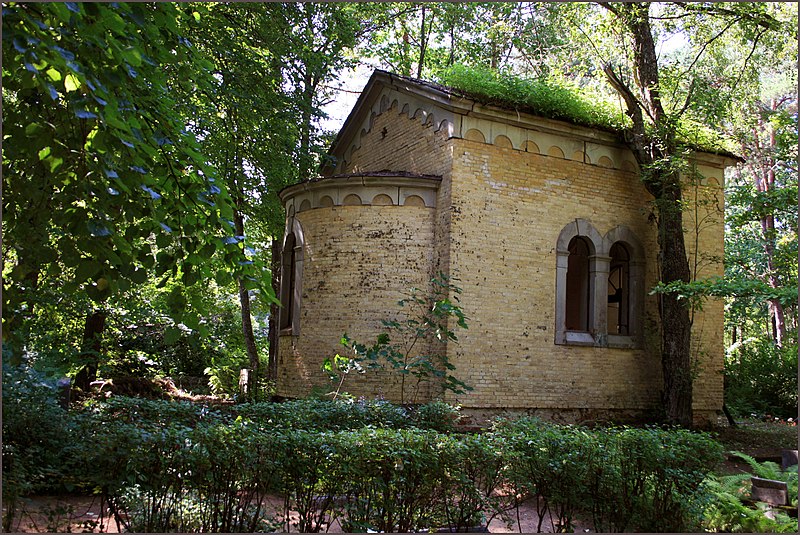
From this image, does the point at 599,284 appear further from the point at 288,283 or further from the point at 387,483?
the point at 387,483

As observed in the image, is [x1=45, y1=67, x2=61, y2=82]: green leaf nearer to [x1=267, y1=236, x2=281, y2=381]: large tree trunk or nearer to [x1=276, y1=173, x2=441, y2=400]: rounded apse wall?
[x1=276, y1=173, x2=441, y2=400]: rounded apse wall

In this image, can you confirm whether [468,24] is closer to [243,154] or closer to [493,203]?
[243,154]

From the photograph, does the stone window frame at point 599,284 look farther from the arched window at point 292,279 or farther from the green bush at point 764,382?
the green bush at point 764,382

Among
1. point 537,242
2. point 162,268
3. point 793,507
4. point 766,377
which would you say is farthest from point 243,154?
point 766,377

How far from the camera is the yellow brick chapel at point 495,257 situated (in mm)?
12531

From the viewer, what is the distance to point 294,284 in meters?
14.0

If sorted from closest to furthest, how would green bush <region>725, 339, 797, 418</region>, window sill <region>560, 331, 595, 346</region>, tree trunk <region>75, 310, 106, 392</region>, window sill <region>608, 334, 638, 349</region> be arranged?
window sill <region>560, 331, 595, 346</region> < window sill <region>608, 334, 638, 349</region> < tree trunk <region>75, 310, 106, 392</region> < green bush <region>725, 339, 797, 418</region>

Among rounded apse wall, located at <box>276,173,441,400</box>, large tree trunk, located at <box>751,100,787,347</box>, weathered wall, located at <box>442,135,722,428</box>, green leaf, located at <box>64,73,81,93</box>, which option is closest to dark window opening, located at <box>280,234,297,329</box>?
rounded apse wall, located at <box>276,173,441,400</box>

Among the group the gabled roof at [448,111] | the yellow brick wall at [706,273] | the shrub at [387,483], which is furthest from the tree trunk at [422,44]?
the shrub at [387,483]

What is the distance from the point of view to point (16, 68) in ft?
15.0

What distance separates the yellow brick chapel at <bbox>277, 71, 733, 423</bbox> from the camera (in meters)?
12.5

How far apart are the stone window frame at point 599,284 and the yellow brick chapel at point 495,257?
0.10 ft

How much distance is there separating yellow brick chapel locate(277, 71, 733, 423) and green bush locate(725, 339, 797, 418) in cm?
605

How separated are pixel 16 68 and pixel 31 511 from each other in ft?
13.1
